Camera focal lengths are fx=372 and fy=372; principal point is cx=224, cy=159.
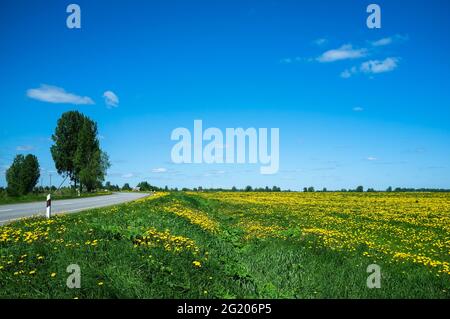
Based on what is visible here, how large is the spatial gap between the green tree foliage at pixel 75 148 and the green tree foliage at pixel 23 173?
27.0 meters

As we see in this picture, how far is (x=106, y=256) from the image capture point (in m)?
8.02

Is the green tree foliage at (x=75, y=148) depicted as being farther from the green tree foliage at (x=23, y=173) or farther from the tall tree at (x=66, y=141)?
the green tree foliage at (x=23, y=173)

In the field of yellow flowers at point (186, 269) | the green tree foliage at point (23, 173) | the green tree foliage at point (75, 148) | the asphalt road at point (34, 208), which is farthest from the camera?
the green tree foliage at point (23, 173)

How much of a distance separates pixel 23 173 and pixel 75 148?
3098cm

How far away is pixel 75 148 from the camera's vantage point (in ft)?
236

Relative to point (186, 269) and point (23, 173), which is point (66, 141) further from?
point (186, 269)

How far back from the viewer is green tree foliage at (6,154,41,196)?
92938 millimetres

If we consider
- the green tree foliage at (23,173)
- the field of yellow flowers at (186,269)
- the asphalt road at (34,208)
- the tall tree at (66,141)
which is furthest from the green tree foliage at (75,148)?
the field of yellow flowers at (186,269)

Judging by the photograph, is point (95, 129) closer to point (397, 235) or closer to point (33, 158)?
point (33, 158)

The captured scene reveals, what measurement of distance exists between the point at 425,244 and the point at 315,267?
6.74 m

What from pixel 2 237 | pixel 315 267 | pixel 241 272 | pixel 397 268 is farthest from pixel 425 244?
pixel 2 237

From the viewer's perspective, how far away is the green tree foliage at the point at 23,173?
92.9m
